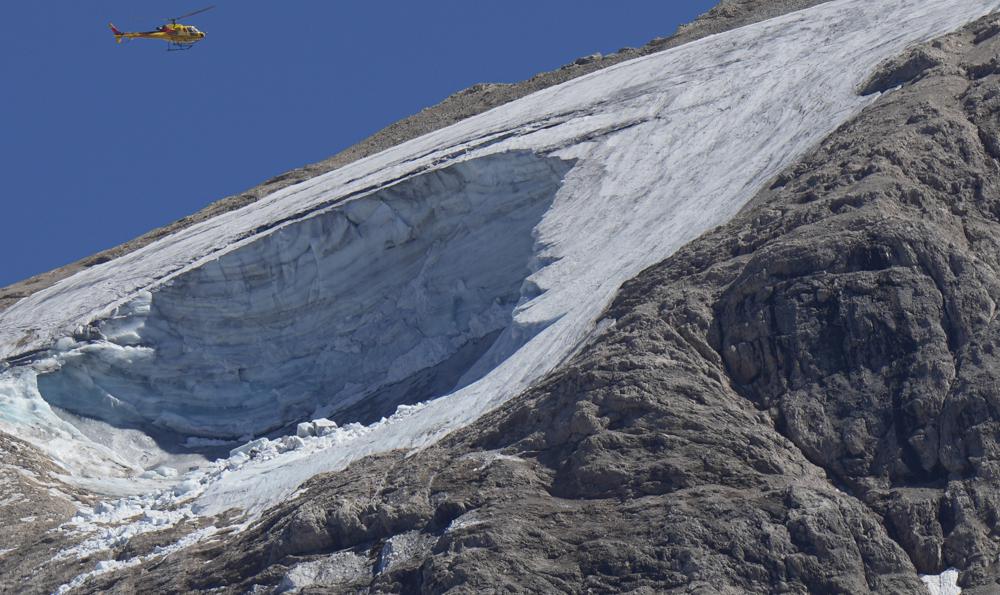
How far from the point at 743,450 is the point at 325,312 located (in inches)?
545

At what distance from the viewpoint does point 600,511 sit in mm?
20062

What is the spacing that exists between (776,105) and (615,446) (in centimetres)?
1228

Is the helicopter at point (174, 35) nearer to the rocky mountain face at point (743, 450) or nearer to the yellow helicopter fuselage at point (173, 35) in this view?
the yellow helicopter fuselage at point (173, 35)

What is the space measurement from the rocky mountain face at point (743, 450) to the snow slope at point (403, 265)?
5.82m

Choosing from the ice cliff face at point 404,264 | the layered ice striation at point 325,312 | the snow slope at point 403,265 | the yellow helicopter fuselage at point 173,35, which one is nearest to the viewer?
the snow slope at point 403,265

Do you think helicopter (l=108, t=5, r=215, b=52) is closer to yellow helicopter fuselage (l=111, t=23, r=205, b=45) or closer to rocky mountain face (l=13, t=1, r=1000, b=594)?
yellow helicopter fuselage (l=111, t=23, r=205, b=45)

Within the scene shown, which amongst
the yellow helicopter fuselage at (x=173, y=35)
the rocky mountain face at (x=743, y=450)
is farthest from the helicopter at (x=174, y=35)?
the rocky mountain face at (x=743, y=450)

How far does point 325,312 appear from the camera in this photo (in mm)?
33188

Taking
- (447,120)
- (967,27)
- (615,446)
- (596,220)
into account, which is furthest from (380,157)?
(615,446)

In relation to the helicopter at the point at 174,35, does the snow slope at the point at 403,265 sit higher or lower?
lower

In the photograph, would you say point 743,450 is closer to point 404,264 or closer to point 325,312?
point 404,264

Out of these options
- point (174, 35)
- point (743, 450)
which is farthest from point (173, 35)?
point (743, 450)

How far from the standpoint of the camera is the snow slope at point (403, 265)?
30.9 m

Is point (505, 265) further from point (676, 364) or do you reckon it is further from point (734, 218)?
point (676, 364)
